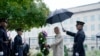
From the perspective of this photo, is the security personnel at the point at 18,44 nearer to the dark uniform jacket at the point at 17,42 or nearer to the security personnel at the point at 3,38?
the dark uniform jacket at the point at 17,42

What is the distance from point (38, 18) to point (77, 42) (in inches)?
438

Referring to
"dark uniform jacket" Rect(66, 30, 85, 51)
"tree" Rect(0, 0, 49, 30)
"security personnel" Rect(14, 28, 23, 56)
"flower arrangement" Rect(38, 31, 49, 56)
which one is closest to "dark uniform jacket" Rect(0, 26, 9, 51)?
"security personnel" Rect(14, 28, 23, 56)

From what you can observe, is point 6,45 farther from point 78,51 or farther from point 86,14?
point 86,14

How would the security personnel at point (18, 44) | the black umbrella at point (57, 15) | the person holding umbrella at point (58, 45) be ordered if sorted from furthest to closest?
the security personnel at point (18, 44) → the black umbrella at point (57, 15) → the person holding umbrella at point (58, 45)

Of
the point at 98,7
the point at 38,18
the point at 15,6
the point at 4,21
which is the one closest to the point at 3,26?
the point at 4,21

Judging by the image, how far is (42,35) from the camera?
12070 mm

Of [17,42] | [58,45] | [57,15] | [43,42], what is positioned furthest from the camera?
[43,42]

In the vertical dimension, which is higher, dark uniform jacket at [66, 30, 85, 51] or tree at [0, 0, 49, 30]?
tree at [0, 0, 49, 30]

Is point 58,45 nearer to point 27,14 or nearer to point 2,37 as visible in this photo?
point 2,37

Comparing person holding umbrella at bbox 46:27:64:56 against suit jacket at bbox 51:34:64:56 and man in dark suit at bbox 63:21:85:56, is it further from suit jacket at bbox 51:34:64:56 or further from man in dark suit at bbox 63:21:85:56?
man in dark suit at bbox 63:21:85:56

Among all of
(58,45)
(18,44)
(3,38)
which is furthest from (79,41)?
(18,44)

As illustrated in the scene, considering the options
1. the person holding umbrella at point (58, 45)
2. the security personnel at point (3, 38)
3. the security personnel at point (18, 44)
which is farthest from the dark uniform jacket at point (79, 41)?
the security personnel at point (18, 44)

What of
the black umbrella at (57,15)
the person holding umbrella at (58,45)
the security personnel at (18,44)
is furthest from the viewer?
the security personnel at (18,44)

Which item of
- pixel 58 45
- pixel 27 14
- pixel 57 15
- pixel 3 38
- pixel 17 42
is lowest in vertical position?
pixel 58 45
